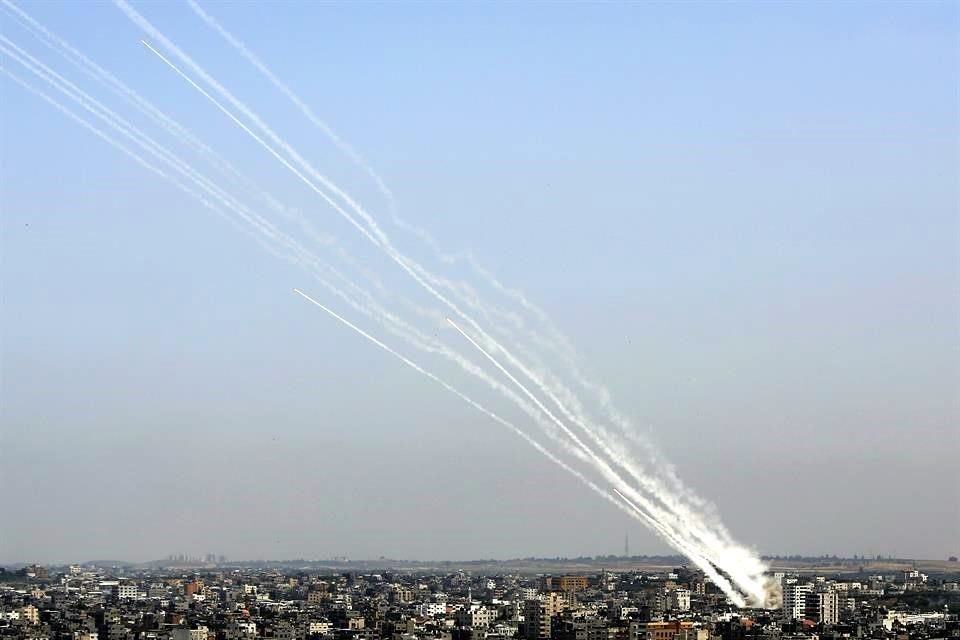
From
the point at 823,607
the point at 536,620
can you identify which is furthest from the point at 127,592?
the point at 823,607

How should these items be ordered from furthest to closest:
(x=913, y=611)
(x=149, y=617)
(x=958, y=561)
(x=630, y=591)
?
(x=958, y=561)
(x=630, y=591)
(x=913, y=611)
(x=149, y=617)

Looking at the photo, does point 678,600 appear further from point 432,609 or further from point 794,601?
point 432,609

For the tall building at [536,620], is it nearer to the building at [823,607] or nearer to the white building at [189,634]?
the building at [823,607]

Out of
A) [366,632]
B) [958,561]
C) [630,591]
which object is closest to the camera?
[366,632]

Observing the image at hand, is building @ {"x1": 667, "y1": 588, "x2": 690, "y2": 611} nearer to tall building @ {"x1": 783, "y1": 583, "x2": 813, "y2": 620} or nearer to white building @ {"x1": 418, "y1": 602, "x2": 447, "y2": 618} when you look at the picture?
tall building @ {"x1": 783, "y1": 583, "x2": 813, "y2": 620}

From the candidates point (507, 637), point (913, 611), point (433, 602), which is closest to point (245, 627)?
point (507, 637)

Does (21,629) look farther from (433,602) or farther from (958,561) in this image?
(958,561)
